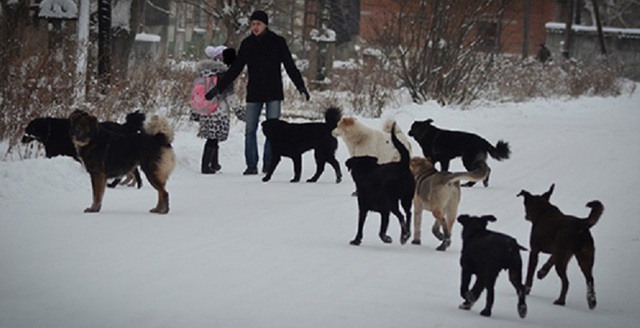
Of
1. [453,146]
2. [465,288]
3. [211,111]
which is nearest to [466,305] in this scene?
[465,288]

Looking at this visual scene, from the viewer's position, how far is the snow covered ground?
6.95m

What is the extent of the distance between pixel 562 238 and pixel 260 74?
8047 mm

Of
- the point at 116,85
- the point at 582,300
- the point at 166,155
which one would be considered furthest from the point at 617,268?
the point at 116,85

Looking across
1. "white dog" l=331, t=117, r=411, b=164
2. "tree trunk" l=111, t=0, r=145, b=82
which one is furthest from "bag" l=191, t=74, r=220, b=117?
"tree trunk" l=111, t=0, r=145, b=82

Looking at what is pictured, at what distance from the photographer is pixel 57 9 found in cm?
1831

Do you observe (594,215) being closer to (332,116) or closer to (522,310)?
(522,310)

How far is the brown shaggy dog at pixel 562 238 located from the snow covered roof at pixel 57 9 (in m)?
12.0

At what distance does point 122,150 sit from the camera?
11.1 metres

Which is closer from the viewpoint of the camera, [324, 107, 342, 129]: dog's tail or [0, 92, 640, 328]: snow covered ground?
[0, 92, 640, 328]: snow covered ground

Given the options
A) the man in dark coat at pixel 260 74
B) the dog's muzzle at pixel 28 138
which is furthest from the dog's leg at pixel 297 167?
the dog's muzzle at pixel 28 138

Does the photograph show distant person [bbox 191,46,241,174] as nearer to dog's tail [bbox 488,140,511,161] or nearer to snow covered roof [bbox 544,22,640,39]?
dog's tail [bbox 488,140,511,161]

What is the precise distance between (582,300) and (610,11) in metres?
74.1

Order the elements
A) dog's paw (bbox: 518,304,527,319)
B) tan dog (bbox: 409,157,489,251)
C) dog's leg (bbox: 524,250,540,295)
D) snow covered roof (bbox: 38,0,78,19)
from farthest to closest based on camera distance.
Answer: snow covered roof (bbox: 38,0,78,19), tan dog (bbox: 409,157,489,251), dog's leg (bbox: 524,250,540,295), dog's paw (bbox: 518,304,527,319)

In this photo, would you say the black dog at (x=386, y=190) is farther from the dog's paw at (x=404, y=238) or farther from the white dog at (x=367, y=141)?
the white dog at (x=367, y=141)
